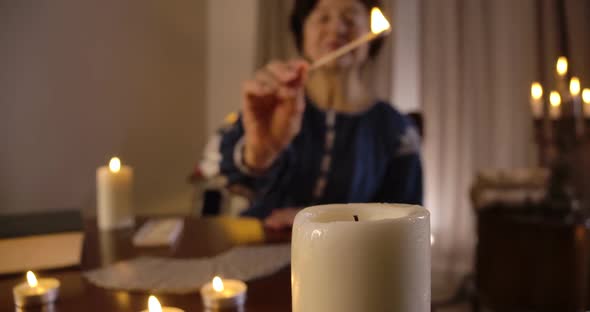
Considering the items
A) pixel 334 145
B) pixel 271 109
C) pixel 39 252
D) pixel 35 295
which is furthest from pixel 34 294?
pixel 334 145

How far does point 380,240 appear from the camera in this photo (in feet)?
0.86

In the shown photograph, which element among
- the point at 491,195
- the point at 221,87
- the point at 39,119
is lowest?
the point at 491,195

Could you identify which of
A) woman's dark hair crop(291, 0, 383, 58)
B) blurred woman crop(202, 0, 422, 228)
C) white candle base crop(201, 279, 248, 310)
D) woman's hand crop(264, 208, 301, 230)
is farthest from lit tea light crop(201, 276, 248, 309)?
woman's dark hair crop(291, 0, 383, 58)

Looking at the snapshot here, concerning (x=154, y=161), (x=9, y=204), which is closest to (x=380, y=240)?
(x=9, y=204)

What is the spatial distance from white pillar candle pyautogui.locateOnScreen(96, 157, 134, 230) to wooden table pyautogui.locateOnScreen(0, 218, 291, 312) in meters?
0.03

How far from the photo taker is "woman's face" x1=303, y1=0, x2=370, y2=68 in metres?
1.07

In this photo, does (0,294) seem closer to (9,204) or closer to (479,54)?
(9,204)

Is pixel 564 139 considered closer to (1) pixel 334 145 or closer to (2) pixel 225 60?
(1) pixel 334 145

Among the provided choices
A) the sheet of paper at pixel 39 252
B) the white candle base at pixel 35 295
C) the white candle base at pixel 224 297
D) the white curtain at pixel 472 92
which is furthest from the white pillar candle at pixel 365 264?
the white curtain at pixel 472 92

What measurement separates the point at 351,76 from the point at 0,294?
0.87 meters

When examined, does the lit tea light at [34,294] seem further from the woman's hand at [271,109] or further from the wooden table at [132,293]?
the woman's hand at [271,109]

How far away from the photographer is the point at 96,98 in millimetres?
1618

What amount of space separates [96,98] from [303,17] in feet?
2.80

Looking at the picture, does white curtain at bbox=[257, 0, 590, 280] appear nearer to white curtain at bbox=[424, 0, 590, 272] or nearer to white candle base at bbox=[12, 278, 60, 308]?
white curtain at bbox=[424, 0, 590, 272]
